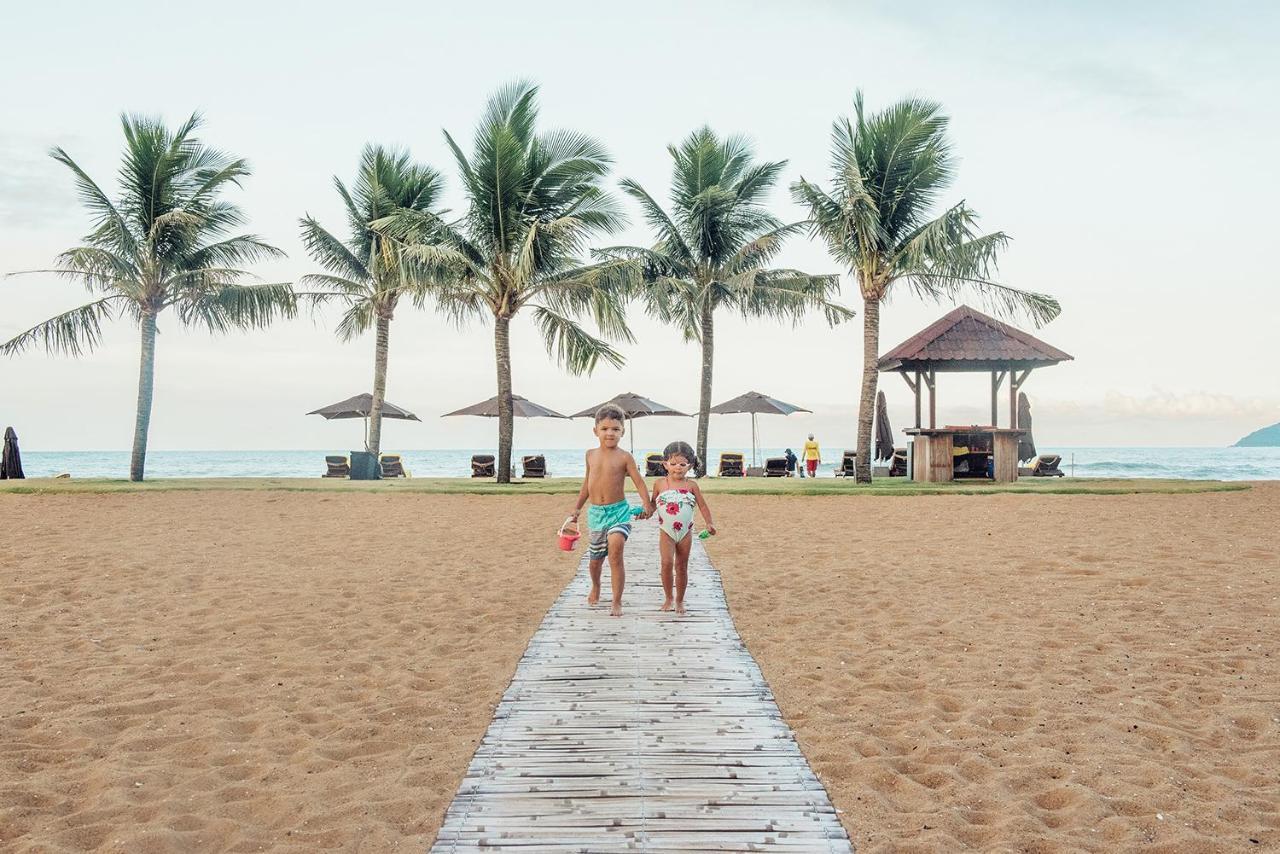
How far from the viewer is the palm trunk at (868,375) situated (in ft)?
70.7

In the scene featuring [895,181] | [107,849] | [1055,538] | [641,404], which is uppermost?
[895,181]

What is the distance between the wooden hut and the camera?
2122cm

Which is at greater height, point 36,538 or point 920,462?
point 920,462

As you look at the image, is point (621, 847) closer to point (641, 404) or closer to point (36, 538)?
point (36, 538)

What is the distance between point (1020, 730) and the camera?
4547 mm

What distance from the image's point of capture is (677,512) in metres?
6.57

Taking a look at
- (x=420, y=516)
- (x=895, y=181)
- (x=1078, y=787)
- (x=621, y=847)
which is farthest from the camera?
(x=895, y=181)

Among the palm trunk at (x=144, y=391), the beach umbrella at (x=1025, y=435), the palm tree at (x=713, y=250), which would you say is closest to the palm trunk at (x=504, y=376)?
the palm tree at (x=713, y=250)

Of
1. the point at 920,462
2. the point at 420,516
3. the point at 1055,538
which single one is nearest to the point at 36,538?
the point at 420,516

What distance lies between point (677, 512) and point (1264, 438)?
142m

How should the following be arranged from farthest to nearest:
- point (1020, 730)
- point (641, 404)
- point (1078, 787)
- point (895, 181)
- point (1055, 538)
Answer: point (641, 404) → point (895, 181) → point (1055, 538) → point (1020, 730) → point (1078, 787)

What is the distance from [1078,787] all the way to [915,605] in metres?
3.81

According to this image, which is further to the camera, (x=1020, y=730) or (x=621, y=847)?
(x=1020, y=730)

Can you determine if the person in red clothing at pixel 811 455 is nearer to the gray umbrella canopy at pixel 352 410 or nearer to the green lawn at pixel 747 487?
the green lawn at pixel 747 487
